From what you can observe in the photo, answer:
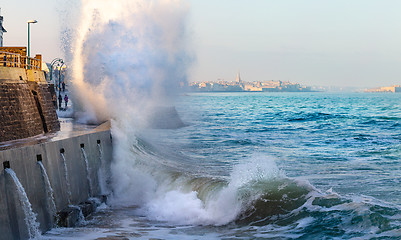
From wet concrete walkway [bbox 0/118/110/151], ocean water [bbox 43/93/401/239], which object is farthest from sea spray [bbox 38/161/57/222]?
wet concrete walkway [bbox 0/118/110/151]

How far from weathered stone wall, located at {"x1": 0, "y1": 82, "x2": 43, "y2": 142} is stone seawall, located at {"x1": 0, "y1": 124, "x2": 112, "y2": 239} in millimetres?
1973

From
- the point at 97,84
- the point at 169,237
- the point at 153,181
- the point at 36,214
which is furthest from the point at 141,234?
the point at 97,84

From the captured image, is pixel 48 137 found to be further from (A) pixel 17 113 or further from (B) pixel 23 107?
(B) pixel 23 107

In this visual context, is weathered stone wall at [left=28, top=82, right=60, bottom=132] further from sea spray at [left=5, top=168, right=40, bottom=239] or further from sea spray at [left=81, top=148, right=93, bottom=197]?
sea spray at [left=5, top=168, right=40, bottom=239]

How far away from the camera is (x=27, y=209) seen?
9.53 metres

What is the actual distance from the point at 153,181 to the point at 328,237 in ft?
22.4

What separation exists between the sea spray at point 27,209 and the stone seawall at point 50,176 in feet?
0.18

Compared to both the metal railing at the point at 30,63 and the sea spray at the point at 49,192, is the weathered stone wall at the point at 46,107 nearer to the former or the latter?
the metal railing at the point at 30,63

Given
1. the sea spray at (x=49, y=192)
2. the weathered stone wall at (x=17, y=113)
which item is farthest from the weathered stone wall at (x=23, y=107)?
the sea spray at (x=49, y=192)

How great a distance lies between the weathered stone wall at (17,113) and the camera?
46.3 ft

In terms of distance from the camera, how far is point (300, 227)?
400 inches

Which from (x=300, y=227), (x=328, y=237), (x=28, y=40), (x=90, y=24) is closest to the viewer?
(x=328, y=237)

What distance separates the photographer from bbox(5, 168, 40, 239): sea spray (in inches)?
366

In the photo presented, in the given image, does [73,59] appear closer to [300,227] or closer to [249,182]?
[249,182]
